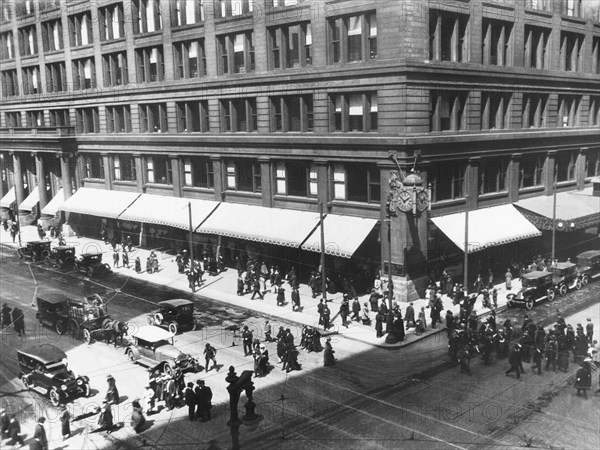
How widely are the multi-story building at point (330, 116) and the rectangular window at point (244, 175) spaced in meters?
0.16

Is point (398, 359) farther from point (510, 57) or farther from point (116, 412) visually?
point (510, 57)

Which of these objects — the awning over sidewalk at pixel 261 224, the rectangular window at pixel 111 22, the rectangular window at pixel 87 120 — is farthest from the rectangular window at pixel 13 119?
the awning over sidewalk at pixel 261 224

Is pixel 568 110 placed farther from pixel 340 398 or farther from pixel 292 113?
pixel 340 398

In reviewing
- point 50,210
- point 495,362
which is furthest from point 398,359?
point 50,210

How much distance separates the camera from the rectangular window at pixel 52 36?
5088cm

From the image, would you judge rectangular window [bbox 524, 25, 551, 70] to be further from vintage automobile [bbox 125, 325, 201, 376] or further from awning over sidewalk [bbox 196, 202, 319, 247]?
vintage automobile [bbox 125, 325, 201, 376]

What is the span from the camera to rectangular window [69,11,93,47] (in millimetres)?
49703

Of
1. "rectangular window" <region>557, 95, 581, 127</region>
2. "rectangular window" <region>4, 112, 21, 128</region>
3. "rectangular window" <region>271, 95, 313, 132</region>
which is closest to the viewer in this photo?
"rectangular window" <region>271, 95, 313, 132</region>

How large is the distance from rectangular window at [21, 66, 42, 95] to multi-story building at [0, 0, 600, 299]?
0.30m

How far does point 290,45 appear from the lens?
1718 inches

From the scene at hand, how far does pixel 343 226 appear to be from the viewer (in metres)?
41.6

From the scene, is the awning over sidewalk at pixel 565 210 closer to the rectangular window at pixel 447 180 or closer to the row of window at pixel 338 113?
the row of window at pixel 338 113

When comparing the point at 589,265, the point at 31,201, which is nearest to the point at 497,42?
the point at 589,265

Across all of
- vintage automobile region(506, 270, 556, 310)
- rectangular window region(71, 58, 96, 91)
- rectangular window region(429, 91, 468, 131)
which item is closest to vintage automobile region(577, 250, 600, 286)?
vintage automobile region(506, 270, 556, 310)
